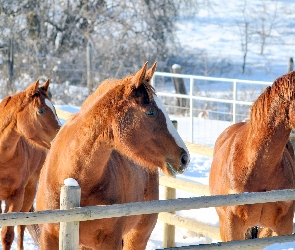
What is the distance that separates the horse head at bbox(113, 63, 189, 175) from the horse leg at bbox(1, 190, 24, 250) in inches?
102

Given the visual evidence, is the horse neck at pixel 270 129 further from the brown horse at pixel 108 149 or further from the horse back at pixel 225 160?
the brown horse at pixel 108 149

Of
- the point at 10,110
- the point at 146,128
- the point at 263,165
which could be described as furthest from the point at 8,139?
the point at 146,128

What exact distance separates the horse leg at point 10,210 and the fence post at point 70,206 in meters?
2.50

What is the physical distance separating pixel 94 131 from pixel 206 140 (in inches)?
293

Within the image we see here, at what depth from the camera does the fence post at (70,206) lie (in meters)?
3.97

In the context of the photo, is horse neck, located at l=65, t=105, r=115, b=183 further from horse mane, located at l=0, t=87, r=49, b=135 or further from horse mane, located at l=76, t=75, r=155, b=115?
horse mane, located at l=0, t=87, r=49, b=135

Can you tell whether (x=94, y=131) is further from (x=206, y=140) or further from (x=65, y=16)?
(x=65, y=16)

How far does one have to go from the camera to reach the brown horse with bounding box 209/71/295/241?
5.21 metres

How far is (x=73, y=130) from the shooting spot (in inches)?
174

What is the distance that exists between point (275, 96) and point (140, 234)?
1.49 meters

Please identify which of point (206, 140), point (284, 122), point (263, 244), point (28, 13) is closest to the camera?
point (263, 244)

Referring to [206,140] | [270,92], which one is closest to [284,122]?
[270,92]

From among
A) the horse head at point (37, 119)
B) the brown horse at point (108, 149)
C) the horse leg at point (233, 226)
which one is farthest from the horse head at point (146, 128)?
the horse head at point (37, 119)

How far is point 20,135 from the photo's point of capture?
6.64 meters
